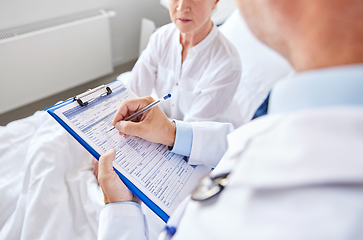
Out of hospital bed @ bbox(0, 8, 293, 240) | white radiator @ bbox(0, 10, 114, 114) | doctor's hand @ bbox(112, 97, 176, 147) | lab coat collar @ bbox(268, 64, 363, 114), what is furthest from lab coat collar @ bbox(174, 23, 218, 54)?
white radiator @ bbox(0, 10, 114, 114)

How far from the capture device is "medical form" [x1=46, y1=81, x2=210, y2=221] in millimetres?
543

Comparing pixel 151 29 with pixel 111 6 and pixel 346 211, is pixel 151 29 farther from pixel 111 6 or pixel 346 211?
pixel 346 211

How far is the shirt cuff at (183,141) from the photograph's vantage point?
25.9 inches

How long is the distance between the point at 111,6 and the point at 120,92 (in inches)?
47.5

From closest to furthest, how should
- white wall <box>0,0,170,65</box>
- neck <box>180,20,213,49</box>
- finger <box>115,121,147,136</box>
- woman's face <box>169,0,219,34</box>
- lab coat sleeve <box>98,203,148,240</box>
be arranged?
1. lab coat sleeve <box>98,203,148,240</box>
2. finger <box>115,121,147,136</box>
3. woman's face <box>169,0,219,34</box>
4. neck <box>180,20,213,49</box>
5. white wall <box>0,0,170,65</box>

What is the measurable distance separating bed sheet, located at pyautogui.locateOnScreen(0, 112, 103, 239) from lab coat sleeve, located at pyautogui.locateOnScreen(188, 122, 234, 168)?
0.34m

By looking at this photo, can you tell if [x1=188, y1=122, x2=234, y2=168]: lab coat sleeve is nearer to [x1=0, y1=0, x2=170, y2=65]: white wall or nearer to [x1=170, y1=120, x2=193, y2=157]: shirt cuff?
[x1=170, y1=120, x2=193, y2=157]: shirt cuff

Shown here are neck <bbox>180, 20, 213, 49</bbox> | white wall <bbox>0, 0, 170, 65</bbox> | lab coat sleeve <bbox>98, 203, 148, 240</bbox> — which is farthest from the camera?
white wall <bbox>0, 0, 170, 65</bbox>

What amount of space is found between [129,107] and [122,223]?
301 millimetres

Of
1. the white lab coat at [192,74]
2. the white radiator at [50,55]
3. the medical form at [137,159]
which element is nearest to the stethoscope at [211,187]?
the medical form at [137,159]

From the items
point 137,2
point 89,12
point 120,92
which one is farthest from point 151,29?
point 120,92

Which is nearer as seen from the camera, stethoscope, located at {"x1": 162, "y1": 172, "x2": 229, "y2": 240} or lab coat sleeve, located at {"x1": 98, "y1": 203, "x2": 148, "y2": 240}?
stethoscope, located at {"x1": 162, "y1": 172, "x2": 229, "y2": 240}

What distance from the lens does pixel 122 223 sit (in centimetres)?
51

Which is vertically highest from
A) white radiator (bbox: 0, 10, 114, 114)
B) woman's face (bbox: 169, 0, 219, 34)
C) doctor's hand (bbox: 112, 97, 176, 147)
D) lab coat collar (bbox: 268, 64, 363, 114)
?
white radiator (bbox: 0, 10, 114, 114)
